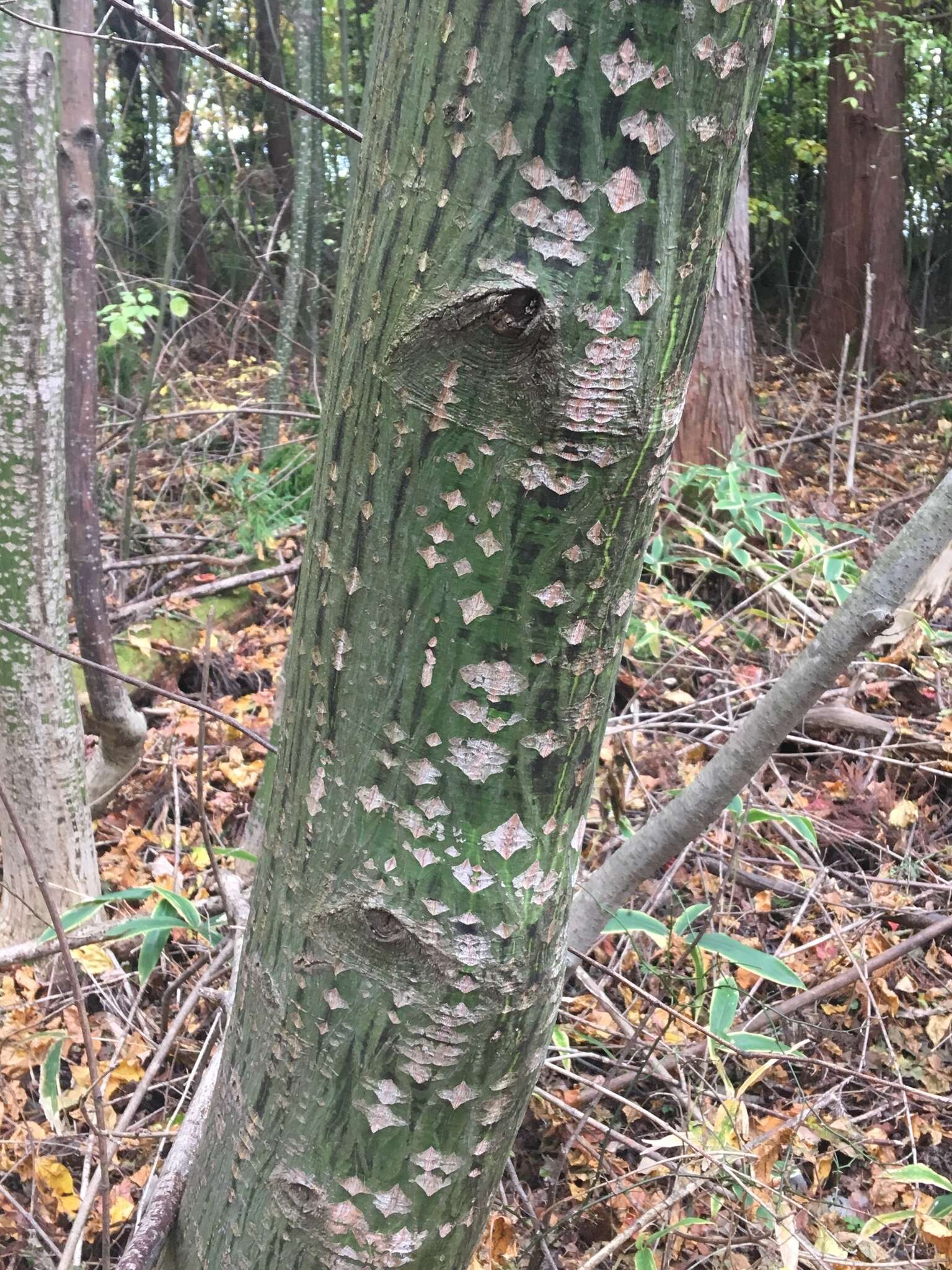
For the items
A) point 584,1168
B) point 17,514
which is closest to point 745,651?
point 584,1168

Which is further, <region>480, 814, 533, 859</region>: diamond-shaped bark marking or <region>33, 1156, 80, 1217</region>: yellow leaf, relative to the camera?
<region>33, 1156, 80, 1217</region>: yellow leaf

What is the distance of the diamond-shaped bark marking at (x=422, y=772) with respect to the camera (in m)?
0.73

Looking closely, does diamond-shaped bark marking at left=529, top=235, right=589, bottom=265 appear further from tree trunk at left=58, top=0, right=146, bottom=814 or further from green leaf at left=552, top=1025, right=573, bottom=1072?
tree trunk at left=58, top=0, right=146, bottom=814

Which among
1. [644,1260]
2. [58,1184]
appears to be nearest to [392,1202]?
[644,1260]

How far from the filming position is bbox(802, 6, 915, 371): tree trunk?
24.9 ft

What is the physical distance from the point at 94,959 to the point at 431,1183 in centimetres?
168

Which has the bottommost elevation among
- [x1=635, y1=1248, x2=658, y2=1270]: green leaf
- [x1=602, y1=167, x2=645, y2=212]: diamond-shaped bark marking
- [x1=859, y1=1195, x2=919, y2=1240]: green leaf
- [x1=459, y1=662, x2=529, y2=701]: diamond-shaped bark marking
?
[x1=859, y1=1195, x2=919, y2=1240]: green leaf

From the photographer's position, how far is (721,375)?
4.55m

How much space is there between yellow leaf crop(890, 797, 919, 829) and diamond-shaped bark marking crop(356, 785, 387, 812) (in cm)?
244

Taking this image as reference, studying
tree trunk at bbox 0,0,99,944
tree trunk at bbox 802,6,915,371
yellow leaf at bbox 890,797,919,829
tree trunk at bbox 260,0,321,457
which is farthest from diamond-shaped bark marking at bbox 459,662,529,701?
tree trunk at bbox 802,6,915,371

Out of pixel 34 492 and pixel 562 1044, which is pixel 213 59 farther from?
pixel 562 1044

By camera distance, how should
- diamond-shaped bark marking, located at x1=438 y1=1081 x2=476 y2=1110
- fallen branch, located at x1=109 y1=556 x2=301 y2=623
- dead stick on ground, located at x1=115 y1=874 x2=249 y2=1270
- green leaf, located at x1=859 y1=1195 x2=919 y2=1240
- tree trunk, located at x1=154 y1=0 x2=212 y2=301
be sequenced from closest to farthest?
diamond-shaped bark marking, located at x1=438 y1=1081 x2=476 y2=1110 → dead stick on ground, located at x1=115 y1=874 x2=249 y2=1270 → green leaf, located at x1=859 y1=1195 x2=919 y2=1240 → fallen branch, located at x1=109 y1=556 x2=301 y2=623 → tree trunk, located at x1=154 y1=0 x2=212 y2=301

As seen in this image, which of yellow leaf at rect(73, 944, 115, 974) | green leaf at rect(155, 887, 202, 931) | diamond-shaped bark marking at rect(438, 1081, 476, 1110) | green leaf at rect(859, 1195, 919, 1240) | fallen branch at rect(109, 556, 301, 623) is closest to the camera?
diamond-shaped bark marking at rect(438, 1081, 476, 1110)

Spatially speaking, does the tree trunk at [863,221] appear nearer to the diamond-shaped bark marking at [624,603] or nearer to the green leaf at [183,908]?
the green leaf at [183,908]
